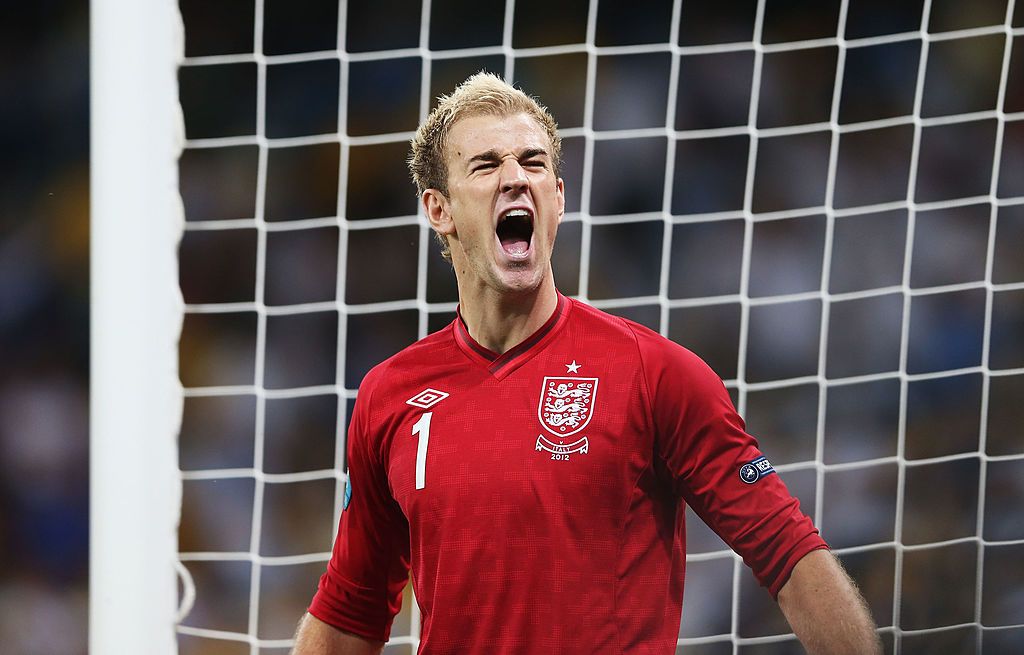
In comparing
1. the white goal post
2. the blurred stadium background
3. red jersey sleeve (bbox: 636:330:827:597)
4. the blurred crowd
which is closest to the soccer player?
red jersey sleeve (bbox: 636:330:827:597)

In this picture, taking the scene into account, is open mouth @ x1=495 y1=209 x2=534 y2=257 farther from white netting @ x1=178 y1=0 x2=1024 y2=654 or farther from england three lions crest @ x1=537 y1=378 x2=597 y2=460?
white netting @ x1=178 y1=0 x2=1024 y2=654

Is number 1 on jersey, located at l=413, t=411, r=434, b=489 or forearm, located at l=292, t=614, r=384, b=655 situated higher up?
number 1 on jersey, located at l=413, t=411, r=434, b=489

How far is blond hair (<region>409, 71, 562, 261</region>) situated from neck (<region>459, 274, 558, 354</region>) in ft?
0.47

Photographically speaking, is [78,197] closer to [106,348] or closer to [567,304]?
[106,348]

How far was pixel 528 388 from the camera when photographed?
1542 millimetres

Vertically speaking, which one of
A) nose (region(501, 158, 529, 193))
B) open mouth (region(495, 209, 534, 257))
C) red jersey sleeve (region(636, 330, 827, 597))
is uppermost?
nose (region(501, 158, 529, 193))

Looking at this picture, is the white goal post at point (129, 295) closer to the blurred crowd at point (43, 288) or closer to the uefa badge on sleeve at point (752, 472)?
the uefa badge on sleeve at point (752, 472)

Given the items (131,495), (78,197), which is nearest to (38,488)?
(78,197)

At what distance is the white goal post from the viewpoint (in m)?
1.86

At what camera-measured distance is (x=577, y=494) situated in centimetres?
146

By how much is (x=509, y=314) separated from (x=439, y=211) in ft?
0.65

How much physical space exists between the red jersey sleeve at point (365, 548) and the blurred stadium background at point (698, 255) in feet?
3.91

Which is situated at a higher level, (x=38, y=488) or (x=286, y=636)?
(x=38, y=488)

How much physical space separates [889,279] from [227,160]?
1.91 m
